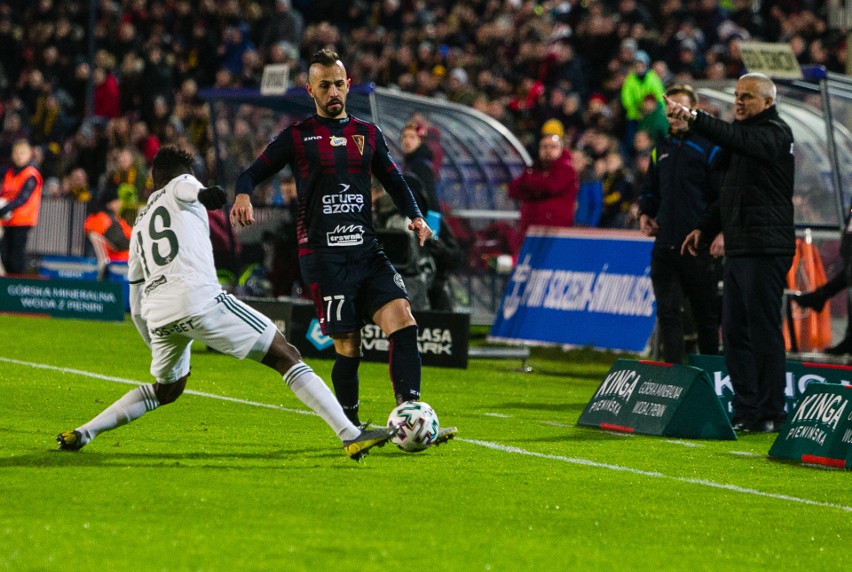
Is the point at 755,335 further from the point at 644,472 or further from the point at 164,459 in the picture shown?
the point at 164,459

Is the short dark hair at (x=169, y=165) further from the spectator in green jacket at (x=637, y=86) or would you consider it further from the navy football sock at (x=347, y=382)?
the spectator in green jacket at (x=637, y=86)

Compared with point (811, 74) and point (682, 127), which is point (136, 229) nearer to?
point (682, 127)

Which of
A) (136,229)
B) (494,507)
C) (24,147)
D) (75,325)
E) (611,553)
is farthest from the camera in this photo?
(24,147)

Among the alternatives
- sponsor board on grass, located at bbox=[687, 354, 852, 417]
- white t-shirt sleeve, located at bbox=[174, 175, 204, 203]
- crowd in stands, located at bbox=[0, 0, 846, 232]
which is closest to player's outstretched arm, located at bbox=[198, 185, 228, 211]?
white t-shirt sleeve, located at bbox=[174, 175, 204, 203]

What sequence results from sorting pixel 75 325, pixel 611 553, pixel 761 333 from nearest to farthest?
pixel 611 553 → pixel 761 333 → pixel 75 325

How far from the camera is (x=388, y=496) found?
7125 mm

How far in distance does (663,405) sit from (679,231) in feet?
6.98

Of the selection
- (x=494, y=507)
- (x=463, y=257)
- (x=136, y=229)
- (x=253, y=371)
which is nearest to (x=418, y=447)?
(x=494, y=507)

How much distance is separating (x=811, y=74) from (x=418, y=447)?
734 centimetres

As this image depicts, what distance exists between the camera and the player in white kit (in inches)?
311

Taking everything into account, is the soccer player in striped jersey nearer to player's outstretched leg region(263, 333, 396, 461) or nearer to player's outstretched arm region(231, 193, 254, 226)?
player's outstretched arm region(231, 193, 254, 226)

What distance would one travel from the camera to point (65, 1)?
33438 millimetres

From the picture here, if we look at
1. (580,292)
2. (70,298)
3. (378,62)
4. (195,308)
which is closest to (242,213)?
(195,308)

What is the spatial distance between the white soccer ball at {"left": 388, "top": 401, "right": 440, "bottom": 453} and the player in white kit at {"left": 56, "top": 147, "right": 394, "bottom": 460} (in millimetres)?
129
